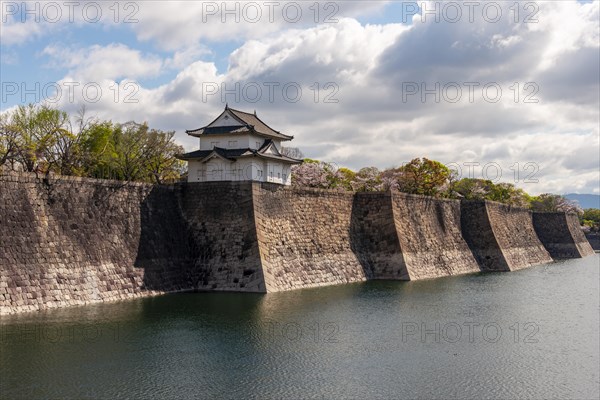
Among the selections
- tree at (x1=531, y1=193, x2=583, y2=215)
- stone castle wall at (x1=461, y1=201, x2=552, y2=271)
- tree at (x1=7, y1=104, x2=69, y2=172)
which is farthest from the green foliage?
tree at (x1=531, y1=193, x2=583, y2=215)

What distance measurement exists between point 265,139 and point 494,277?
46.3 ft

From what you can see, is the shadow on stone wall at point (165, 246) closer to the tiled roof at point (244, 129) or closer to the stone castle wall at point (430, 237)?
the tiled roof at point (244, 129)

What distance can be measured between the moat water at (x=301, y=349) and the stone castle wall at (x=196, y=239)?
1.02m

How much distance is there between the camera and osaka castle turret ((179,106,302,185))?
28172 millimetres

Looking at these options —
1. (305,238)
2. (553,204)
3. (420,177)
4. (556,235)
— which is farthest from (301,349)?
(553,204)

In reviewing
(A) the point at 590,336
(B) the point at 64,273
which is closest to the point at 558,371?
(A) the point at 590,336

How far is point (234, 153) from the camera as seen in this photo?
2820cm

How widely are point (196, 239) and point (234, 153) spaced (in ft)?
17.7

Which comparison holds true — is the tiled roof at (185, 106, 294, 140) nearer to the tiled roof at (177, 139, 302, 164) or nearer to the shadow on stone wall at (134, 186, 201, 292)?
the tiled roof at (177, 139, 302, 164)

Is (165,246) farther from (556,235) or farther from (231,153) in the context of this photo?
(556,235)

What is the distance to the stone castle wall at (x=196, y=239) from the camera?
59.9ft

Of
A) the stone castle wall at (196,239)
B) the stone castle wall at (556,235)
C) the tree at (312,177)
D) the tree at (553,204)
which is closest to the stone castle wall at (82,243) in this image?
the stone castle wall at (196,239)

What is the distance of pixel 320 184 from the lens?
4409 cm

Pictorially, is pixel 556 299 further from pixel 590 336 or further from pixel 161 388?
pixel 161 388
